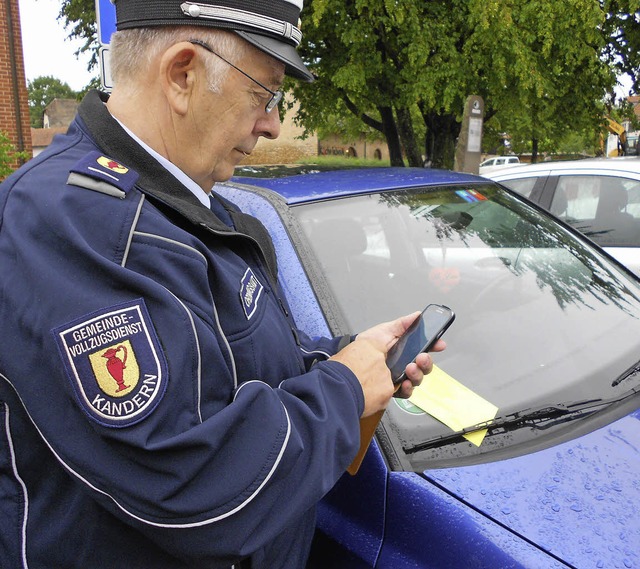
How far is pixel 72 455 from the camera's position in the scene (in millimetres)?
877

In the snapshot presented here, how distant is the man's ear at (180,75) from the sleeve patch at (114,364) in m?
0.42

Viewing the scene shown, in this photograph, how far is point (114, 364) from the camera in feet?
2.80

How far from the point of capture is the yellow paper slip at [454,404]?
1.48 m

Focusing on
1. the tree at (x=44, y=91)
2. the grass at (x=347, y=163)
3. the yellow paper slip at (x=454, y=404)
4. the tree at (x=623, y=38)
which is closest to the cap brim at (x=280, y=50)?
the yellow paper slip at (x=454, y=404)

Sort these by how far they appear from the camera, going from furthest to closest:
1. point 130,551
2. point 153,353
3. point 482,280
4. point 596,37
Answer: point 596,37, point 482,280, point 130,551, point 153,353

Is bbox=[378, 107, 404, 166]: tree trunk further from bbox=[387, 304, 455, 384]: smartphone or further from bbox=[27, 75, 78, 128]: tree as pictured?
bbox=[27, 75, 78, 128]: tree

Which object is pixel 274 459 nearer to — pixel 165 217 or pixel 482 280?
pixel 165 217

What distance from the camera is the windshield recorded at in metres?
1.61

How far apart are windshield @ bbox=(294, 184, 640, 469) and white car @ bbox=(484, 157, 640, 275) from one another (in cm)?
218

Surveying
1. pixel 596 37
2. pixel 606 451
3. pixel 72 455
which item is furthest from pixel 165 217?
pixel 596 37

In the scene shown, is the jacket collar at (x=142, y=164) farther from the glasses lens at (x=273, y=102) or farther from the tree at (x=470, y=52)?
the tree at (x=470, y=52)

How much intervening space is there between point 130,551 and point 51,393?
0.31 m

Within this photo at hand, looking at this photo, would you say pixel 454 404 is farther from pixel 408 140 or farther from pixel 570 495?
pixel 408 140

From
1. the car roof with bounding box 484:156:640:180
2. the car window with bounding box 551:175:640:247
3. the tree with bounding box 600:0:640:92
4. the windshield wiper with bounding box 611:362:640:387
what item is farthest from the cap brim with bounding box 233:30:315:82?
the tree with bounding box 600:0:640:92
